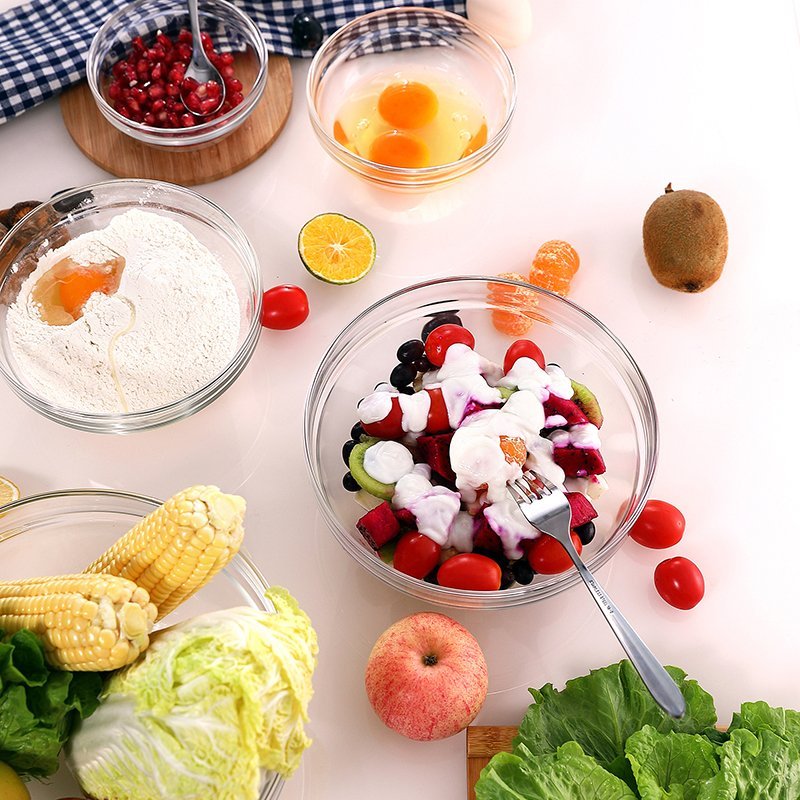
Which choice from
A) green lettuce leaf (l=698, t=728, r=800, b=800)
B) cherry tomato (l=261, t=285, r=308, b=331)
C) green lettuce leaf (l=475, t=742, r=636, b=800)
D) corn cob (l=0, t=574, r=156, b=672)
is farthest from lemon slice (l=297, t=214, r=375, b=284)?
green lettuce leaf (l=698, t=728, r=800, b=800)

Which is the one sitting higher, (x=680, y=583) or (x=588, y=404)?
(x=588, y=404)

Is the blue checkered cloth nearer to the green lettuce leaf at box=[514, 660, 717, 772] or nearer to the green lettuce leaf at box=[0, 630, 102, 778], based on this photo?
the green lettuce leaf at box=[0, 630, 102, 778]

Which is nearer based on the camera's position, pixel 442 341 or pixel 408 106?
pixel 442 341

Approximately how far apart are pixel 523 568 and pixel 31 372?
2.96 ft

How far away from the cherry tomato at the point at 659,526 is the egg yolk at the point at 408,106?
92cm

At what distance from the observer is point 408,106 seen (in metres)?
1.88

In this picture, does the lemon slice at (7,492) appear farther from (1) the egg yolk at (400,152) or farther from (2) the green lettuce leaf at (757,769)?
(2) the green lettuce leaf at (757,769)

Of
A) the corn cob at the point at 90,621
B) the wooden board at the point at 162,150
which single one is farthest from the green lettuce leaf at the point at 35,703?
the wooden board at the point at 162,150

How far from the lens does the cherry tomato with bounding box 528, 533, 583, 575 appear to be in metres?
1.39

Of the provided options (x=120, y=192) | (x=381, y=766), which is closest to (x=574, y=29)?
(x=120, y=192)

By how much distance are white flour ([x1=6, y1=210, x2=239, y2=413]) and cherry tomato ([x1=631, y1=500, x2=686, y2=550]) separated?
0.77 metres

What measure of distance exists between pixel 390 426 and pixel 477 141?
28.5 inches

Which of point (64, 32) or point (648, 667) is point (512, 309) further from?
point (64, 32)

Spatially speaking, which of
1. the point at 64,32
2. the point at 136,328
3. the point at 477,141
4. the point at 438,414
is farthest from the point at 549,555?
the point at 64,32
